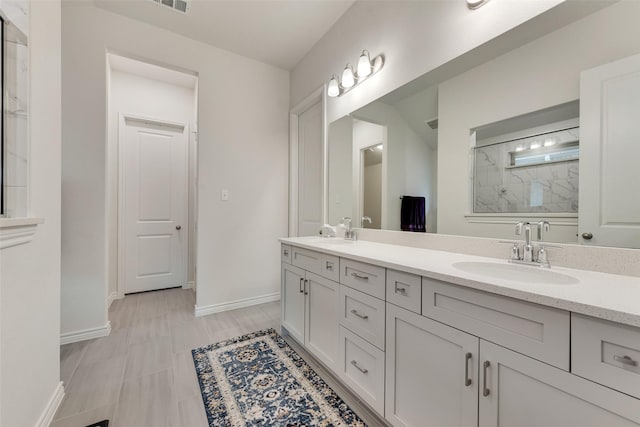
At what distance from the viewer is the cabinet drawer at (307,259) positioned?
1653mm

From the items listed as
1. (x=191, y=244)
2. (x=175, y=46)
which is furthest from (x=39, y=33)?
(x=191, y=244)

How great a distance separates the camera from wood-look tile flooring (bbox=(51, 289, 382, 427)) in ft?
4.28

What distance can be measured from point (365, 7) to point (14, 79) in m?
2.13

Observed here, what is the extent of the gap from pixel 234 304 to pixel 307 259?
145cm

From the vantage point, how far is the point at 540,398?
0.71 meters

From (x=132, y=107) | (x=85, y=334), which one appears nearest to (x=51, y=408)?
(x=85, y=334)

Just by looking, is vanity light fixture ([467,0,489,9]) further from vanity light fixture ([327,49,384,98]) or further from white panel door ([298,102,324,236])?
white panel door ([298,102,324,236])

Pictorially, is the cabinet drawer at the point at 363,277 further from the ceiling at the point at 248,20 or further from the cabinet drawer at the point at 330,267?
the ceiling at the point at 248,20

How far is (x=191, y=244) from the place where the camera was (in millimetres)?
3457

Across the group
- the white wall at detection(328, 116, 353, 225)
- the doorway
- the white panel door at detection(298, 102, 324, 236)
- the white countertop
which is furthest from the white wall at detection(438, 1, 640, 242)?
the doorway

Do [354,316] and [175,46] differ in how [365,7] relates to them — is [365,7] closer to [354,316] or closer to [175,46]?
[175,46]

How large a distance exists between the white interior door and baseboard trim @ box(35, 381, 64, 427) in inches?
77.4

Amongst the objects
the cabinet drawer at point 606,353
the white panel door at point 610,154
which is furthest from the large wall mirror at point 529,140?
the cabinet drawer at point 606,353

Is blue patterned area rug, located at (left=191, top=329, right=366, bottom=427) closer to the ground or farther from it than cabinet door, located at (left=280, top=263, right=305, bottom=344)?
closer to the ground
